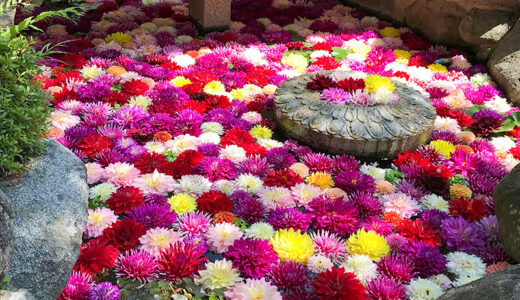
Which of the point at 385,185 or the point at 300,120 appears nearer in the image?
the point at 385,185

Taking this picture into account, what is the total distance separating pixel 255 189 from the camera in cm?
340

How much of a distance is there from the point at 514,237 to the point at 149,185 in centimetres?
217

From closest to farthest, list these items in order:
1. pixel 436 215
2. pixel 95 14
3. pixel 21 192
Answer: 1. pixel 21 192
2. pixel 436 215
3. pixel 95 14

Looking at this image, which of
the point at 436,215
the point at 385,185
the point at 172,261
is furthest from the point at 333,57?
the point at 172,261

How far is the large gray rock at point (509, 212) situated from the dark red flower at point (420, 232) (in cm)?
36

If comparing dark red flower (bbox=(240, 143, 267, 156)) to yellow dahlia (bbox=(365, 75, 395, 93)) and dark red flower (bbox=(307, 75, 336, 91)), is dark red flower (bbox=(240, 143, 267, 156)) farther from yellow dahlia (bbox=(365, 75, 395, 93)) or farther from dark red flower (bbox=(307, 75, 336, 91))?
yellow dahlia (bbox=(365, 75, 395, 93))

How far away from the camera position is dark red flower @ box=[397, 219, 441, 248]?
9.82 ft

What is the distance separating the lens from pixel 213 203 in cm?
315

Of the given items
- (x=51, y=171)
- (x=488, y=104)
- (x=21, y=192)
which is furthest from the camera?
(x=488, y=104)

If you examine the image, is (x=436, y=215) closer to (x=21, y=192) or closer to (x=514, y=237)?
(x=514, y=237)

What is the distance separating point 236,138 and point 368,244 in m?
1.44

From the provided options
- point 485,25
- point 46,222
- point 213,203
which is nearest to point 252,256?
point 213,203

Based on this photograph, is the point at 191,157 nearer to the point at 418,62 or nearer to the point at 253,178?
the point at 253,178

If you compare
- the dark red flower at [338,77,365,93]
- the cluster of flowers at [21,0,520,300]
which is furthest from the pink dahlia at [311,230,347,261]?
the dark red flower at [338,77,365,93]
